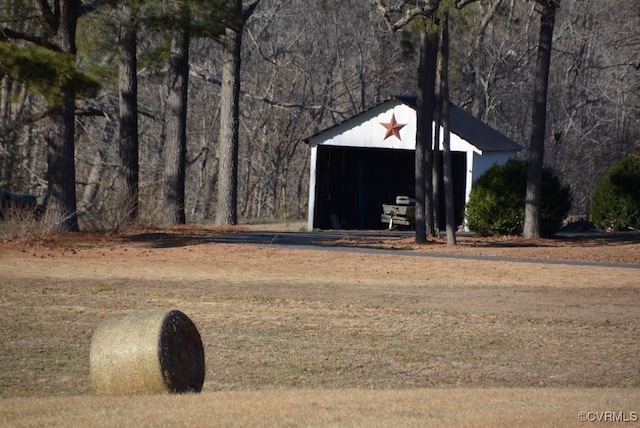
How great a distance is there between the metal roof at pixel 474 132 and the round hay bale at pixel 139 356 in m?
25.8

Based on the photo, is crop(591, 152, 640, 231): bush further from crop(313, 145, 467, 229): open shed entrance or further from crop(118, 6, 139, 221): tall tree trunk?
crop(118, 6, 139, 221): tall tree trunk

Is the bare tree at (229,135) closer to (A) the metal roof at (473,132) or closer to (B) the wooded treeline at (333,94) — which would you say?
(A) the metal roof at (473,132)

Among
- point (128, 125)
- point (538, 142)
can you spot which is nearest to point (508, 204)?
point (538, 142)

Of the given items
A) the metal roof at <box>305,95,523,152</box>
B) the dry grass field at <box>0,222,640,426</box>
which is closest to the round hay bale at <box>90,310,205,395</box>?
the dry grass field at <box>0,222,640,426</box>

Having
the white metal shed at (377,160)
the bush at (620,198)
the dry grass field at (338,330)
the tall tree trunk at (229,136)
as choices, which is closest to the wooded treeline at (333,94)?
the white metal shed at (377,160)

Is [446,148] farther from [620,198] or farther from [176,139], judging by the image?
[620,198]

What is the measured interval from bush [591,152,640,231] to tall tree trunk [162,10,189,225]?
14.7 m

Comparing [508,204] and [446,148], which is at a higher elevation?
[446,148]

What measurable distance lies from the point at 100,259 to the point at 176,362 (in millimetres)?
13365

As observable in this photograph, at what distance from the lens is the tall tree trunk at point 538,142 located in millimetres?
28675

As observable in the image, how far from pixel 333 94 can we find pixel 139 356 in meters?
44.1

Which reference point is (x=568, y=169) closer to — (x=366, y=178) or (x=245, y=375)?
(x=366, y=178)

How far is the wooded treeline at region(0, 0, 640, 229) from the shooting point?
4994 centimetres

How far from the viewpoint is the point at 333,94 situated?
5228 cm
